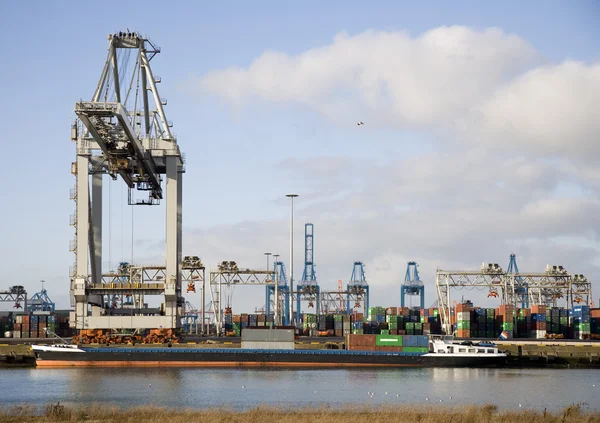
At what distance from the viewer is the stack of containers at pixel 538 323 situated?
98.4 m

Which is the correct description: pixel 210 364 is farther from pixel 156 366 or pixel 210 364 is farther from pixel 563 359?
pixel 563 359

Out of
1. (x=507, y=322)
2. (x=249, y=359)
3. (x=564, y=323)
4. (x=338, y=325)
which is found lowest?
(x=249, y=359)

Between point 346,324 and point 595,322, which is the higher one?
point 595,322

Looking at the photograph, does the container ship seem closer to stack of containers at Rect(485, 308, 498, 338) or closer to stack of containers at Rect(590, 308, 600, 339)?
stack of containers at Rect(485, 308, 498, 338)

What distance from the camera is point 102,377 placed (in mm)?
56812

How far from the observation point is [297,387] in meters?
49.6

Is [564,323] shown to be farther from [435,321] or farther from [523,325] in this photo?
[435,321]

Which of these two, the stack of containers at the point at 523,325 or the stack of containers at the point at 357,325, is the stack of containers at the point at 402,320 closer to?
the stack of containers at the point at 357,325

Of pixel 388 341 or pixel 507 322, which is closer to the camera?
pixel 388 341

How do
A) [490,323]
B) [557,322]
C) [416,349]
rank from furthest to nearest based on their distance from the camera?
1. [557,322]
2. [490,323]
3. [416,349]

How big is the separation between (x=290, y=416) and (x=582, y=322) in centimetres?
7585

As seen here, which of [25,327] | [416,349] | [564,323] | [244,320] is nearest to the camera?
[416,349]

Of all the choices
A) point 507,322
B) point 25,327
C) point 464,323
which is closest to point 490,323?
point 507,322

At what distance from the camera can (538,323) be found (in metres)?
99.0
